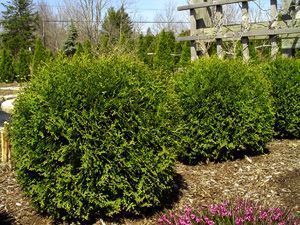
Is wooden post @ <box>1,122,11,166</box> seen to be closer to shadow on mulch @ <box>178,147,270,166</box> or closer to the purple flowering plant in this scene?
shadow on mulch @ <box>178,147,270,166</box>

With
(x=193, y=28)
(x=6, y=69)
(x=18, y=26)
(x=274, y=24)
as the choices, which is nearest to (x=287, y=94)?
(x=274, y=24)

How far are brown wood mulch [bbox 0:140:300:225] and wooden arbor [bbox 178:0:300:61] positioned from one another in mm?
3011

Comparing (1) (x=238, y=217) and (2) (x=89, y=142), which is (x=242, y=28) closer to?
(2) (x=89, y=142)

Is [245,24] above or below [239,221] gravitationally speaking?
above

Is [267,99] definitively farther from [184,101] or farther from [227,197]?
[227,197]

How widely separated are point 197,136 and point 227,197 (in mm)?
1028

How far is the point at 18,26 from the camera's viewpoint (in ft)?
117

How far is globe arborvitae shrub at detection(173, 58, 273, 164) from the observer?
495 cm

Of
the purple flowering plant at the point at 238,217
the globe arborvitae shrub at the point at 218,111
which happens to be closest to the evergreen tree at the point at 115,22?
the globe arborvitae shrub at the point at 218,111

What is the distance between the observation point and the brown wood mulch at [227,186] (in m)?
3.74

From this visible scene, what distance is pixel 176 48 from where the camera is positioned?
19234 mm

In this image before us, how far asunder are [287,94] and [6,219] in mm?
4486

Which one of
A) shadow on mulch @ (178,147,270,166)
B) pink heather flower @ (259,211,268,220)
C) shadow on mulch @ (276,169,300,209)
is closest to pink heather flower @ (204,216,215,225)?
pink heather flower @ (259,211,268,220)

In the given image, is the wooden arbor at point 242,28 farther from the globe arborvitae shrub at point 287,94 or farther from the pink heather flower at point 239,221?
the pink heather flower at point 239,221
